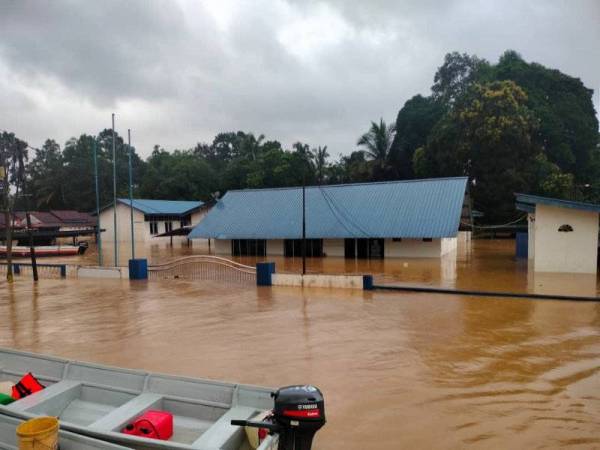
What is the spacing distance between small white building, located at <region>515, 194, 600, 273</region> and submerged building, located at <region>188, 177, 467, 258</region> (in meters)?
6.01

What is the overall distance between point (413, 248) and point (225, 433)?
1040 inches

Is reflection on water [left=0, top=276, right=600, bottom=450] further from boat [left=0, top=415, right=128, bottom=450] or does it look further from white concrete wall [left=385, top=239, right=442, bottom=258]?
white concrete wall [left=385, top=239, right=442, bottom=258]

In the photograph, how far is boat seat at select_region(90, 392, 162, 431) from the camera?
19.6ft

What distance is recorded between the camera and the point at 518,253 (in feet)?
102

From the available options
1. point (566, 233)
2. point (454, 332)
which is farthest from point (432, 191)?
point (454, 332)

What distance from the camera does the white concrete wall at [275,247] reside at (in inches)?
1342

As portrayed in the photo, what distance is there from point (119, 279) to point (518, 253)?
25771 millimetres

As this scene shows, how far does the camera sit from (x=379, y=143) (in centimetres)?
5575

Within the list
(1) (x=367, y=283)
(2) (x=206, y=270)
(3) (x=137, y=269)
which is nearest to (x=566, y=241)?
(1) (x=367, y=283)

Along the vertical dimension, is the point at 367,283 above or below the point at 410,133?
below

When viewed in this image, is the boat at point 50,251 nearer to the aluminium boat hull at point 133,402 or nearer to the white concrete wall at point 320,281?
the white concrete wall at point 320,281

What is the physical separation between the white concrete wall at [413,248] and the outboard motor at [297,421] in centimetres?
2623

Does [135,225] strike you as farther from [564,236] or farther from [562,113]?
[562,113]

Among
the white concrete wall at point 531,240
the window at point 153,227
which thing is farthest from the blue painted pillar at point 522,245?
the window at point 153,227
